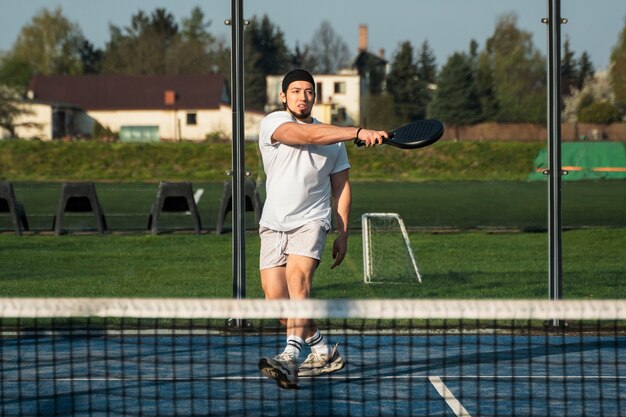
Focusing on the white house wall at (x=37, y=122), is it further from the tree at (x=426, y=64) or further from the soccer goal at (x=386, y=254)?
the tree at (x=426, y=64)

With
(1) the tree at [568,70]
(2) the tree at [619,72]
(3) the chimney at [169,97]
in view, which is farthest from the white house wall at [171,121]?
(2) the tree at [619,72]

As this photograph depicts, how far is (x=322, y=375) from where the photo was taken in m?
8.38

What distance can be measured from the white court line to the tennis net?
12 mm

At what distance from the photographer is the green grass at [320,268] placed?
42.7 ft

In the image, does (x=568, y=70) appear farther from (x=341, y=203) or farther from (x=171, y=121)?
(x=171, y=121)

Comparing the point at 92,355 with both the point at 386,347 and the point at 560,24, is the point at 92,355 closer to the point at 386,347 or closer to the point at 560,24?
the point at 386,347

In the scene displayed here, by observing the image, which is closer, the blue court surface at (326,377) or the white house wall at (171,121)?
the blue court surface at (326,377)

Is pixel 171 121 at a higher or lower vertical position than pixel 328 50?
lower

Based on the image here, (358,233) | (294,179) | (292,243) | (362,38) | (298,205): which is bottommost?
(358,233)

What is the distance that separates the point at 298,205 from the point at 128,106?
741 cm

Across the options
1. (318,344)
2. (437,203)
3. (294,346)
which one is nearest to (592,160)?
(437,203)

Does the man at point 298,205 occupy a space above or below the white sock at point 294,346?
above

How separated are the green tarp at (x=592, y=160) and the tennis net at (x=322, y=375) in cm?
320

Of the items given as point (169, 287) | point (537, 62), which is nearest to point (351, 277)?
point (169, 287)
